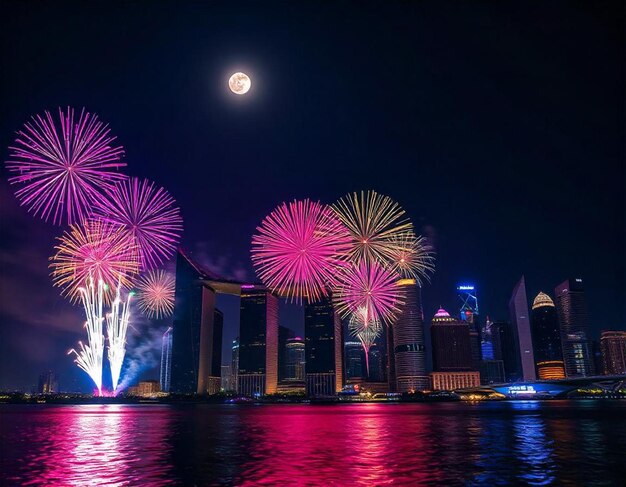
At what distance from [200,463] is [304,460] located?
7.57 meters

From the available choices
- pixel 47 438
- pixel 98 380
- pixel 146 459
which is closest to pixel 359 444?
pixel 146 459

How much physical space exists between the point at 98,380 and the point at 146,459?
8094cm

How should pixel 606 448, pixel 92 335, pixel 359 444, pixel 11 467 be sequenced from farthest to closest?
pixel 92 335 < pixel 359 444 < pixel 606 448 < pixel 11 467

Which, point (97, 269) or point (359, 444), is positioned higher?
point (97, 269)

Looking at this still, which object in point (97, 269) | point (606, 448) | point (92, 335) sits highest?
point (97, 269)

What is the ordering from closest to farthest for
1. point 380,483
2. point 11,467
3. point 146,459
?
point 380,483 → point 11,467 → point 146,459

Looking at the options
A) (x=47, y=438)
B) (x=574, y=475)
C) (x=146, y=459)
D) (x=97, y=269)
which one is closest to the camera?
(x=574, y=475)

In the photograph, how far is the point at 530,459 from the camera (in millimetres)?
36594

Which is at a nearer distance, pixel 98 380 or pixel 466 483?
pixel 466 483

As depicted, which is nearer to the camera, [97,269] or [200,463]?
[200,463]

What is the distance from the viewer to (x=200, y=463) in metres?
36.0

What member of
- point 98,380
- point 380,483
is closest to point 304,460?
point 380,483

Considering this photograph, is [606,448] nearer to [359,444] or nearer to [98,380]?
[359,444]

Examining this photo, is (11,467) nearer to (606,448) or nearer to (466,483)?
(466,483)
